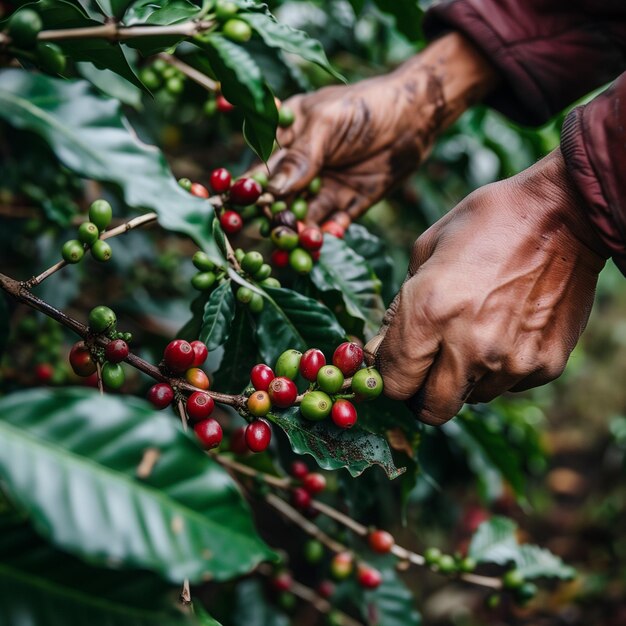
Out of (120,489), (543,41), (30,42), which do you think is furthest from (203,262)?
(543,41)

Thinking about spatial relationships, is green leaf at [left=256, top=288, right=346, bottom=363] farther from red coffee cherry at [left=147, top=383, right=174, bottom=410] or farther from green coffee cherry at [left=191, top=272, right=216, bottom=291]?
red coffee cherry at [left=147, top=383, right=174, bottom=410]

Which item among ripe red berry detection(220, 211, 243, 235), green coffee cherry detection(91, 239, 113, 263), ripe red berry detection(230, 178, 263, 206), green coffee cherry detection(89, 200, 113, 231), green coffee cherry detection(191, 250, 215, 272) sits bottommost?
green coffee cherry detection(191, 250, 215, 272)

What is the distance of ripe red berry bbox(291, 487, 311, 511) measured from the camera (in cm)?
167

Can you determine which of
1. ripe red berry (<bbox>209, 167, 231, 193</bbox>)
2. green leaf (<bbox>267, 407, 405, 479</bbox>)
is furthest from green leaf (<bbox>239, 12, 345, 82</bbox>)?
green leaf (<bbox>267, 407, 405, 479</bbox>)

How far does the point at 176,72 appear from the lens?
177 centimetres

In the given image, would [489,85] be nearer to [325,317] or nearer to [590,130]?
[590,130]

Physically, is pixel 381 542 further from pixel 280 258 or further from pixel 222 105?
pixel 222 105

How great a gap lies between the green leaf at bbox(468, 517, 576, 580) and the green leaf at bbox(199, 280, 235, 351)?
1.14m

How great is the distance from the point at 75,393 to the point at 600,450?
5.01m

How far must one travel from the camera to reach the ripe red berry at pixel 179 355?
114 centimetres

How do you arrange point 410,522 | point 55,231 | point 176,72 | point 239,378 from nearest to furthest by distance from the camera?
point 239,378, point 176,72, point 55,231, point 410,522

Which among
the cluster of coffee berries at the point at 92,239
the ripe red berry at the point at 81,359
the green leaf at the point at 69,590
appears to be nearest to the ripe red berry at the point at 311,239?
the cluster of coffee berries at the point at 92,239

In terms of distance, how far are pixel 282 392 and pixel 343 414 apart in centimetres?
12

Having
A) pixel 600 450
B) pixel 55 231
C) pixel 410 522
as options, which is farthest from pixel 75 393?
pixel 600 450
